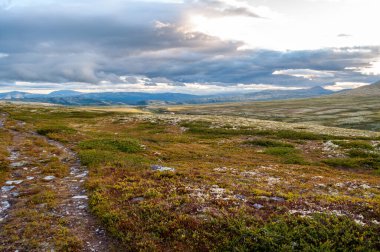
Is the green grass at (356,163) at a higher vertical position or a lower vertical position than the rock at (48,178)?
lower

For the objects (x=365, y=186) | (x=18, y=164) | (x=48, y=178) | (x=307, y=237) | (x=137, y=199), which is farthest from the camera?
(x=18, y=164)

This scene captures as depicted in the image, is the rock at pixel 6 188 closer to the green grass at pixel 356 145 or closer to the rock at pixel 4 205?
the rock at pixel 4 205

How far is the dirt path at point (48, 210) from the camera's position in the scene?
35.0 feet

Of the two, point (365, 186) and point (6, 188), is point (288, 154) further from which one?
point (6, 188)

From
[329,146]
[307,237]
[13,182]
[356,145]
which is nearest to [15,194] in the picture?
[13,182]

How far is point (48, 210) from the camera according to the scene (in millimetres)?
13578

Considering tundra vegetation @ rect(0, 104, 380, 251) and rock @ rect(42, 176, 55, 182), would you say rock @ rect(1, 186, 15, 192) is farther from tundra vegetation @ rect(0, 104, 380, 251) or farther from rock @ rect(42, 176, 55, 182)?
tundra vegetation @ rect(0, 104, 380, 251)

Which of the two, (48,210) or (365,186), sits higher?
(48,210)

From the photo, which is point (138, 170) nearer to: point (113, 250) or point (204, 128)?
point (113, 250)

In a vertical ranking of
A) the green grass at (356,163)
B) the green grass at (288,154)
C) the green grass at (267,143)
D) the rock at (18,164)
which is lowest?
the green grass at (356,163)

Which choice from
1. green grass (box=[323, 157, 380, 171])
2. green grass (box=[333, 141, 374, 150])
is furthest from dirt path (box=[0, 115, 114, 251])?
green grass (box=[333, 141, 374, 150])

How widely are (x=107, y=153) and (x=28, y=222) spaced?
48.3 feet

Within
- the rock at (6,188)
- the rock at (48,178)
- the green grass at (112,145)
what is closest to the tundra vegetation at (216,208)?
the rock at (48,178)

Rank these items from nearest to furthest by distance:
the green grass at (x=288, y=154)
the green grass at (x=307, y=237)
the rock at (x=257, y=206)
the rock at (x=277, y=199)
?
the green grass at (x=307, y=237), the rock at (x=257, y=206), the rock at (x=277, y=199), the green grass at (x=288, y=154)
